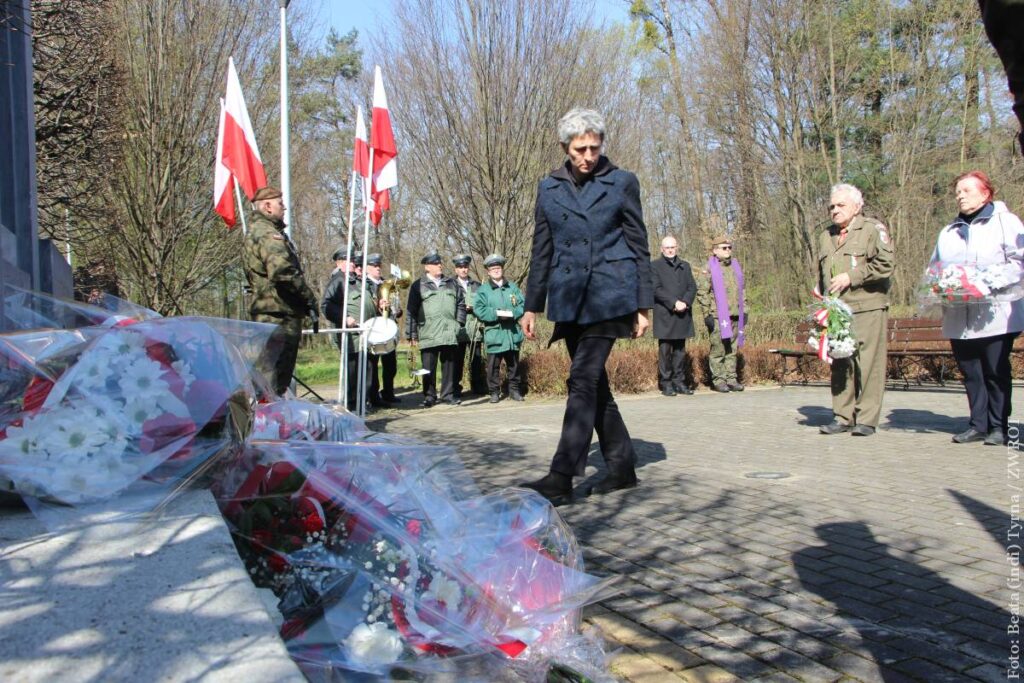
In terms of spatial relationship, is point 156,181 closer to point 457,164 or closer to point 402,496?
point 457,164

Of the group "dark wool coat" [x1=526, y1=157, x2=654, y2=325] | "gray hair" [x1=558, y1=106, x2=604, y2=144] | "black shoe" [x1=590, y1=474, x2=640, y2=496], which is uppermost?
"gray hair" [x1=558, y1=106, x2=604, y2=144]

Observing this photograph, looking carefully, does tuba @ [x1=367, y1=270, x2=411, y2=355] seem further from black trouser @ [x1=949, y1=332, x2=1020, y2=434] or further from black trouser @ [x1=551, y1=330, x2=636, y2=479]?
black trouser @ [x1=949, y1=332, x2=1020, y2=434]

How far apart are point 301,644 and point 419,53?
51.2 feet

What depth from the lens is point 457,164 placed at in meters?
16.7

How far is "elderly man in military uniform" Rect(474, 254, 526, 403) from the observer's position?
12648mm

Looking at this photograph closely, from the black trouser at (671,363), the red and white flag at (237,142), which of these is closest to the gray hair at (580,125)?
the red and white flag at (237,142)

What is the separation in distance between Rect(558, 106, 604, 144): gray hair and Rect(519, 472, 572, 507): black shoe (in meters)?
2.06

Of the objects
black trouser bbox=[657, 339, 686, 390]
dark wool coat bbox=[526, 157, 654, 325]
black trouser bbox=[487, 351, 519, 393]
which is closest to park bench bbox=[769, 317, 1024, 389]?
black trouser bbox=[657, 339, 686, 390]

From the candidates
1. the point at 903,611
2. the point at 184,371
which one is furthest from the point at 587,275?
the point at 184,371

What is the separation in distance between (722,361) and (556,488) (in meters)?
8.98

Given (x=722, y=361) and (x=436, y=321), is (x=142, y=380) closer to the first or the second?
(x=436, y=321)

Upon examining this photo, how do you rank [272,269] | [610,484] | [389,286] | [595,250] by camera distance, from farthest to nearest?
[389,286]
[272,269]
[610,484]
[595,250]

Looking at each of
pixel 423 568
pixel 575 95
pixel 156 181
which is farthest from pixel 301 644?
pixel 156 181

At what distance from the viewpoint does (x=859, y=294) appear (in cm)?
805
